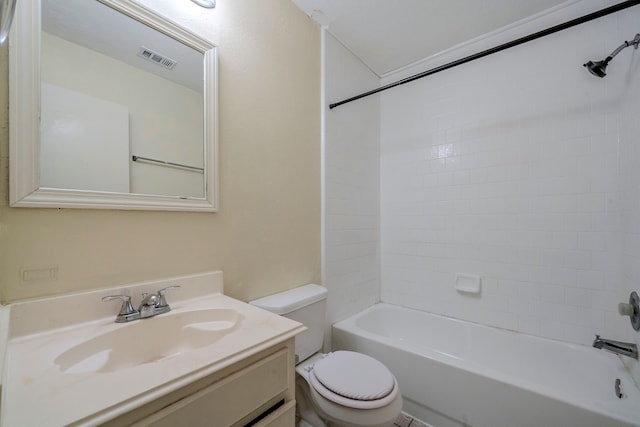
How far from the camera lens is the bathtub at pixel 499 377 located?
1146 millimetres

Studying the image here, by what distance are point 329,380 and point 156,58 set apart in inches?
62.5

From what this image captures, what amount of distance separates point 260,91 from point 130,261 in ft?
3.45

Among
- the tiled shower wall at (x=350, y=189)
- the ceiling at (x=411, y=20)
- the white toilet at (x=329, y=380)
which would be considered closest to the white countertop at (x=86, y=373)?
the white toilet at (x=329, y=380)

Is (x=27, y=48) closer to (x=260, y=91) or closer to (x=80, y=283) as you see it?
(x=80, y=283)

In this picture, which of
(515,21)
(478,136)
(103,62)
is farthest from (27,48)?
(515,21)

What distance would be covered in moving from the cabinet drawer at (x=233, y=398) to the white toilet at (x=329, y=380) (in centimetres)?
43

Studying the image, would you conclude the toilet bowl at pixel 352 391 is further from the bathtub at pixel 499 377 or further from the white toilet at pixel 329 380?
the bathtub at pixel 499 377

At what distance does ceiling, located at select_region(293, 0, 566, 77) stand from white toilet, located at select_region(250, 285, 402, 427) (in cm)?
180

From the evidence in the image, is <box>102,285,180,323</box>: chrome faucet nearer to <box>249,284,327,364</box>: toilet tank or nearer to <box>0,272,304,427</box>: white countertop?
<box>0,272,304,427</box>: white countertop

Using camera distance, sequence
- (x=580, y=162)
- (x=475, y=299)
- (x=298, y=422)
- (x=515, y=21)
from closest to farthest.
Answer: (x=298, y=422)
(x=580, y=162)
(x=515, y=21)
(x=475, y=299)

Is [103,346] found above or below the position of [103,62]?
below

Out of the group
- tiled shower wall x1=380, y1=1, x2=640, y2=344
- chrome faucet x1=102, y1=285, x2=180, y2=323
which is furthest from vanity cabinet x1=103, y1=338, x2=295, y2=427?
tiled shower wall x1=380, y1=1, x2=640, y2=344

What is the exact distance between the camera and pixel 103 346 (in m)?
0.81

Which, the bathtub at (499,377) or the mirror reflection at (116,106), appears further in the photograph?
the bathtub at (499,377)
